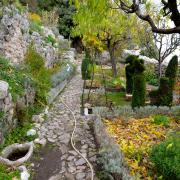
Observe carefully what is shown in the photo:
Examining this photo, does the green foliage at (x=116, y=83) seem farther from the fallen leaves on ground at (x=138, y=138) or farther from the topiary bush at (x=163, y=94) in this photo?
the fallen leaves on ground at (x=138, y=138)

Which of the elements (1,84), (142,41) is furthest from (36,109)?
(142,41)

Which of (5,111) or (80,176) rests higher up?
(5,111)

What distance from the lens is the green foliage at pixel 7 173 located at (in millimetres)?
4881

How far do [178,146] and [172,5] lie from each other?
103 inches

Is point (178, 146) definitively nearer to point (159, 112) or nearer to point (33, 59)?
point (159, 112)

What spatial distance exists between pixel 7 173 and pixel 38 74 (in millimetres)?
5170

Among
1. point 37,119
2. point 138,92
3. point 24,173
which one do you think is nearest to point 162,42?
point 138,92

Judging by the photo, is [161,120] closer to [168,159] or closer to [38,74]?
[168,159]

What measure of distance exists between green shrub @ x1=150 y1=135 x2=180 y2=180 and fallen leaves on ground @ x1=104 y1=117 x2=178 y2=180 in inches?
12.2

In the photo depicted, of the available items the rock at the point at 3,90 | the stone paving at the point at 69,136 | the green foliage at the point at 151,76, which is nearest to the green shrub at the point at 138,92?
the stone paving at the point at 69,136

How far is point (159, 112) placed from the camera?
803 centimetres

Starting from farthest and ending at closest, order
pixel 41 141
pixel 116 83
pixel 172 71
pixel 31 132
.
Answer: pixel 116 83, pixel 172 71, pixel 31 132, pixel 41 141

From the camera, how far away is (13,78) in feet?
24.9

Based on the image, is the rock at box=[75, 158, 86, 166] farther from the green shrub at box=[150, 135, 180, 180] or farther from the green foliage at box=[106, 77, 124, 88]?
the green foliage at box=[106, 77, 124, 88]
